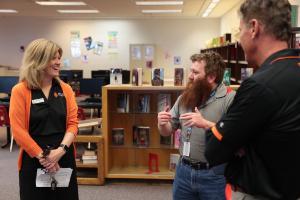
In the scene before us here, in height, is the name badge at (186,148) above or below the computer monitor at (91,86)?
below

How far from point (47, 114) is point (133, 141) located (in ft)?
7.62

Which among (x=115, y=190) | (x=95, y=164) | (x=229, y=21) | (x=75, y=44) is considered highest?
(x=229, y=21)

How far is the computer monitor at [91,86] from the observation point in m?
7.36

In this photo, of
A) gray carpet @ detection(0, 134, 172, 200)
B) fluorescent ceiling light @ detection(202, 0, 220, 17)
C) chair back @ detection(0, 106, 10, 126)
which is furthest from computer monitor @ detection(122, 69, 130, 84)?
fluorescent ceiling light @ detection(202, 0, 220, 17)

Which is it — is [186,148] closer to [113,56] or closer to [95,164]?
[95,164]

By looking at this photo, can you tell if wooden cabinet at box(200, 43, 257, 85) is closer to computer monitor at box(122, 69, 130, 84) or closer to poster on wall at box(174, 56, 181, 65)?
computer monitor at box(122, 69, 130, 84)

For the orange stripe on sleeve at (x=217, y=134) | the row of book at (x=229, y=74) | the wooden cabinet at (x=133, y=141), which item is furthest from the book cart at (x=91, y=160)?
the orange stripe on sleeve at (x=217, y=134)

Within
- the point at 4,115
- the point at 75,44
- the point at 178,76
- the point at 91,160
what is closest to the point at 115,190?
the point at 91,160

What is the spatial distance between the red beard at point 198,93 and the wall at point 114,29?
972 centimetres

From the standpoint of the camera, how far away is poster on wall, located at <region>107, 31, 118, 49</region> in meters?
11.7

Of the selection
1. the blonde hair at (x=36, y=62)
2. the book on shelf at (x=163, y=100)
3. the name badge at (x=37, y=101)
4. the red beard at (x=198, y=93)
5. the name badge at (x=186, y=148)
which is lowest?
the name badge at (x=186, y=148)

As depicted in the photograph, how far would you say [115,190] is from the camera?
3.96 meters

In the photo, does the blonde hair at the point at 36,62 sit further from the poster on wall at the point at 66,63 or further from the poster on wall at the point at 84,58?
the poster on wall at the point at 66,63

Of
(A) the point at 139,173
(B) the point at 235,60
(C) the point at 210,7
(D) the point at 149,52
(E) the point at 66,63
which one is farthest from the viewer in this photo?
(E) the point at 66,63
